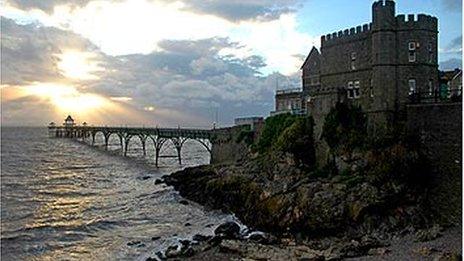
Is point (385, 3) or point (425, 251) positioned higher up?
point (385, 3)

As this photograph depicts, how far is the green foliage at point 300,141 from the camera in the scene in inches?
1224

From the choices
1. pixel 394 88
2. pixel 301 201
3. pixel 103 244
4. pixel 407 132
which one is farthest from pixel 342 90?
pixel 103 244

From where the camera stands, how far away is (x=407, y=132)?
25938mm

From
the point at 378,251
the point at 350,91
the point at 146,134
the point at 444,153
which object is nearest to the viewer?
the point at 378,251

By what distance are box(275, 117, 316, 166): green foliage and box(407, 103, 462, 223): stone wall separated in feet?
Answer: 24.1

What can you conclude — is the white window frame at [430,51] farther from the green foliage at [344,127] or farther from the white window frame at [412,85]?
the green foliage at [344,127]

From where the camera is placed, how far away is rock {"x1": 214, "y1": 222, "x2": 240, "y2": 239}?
79.8ft

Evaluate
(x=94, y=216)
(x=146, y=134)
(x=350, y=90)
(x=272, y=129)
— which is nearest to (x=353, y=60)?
(x=350, y=90)

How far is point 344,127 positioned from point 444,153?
646 centimetres

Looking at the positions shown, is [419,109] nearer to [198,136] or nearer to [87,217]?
[87,217]

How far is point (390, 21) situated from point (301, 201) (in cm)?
1072

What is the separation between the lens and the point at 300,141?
103ft

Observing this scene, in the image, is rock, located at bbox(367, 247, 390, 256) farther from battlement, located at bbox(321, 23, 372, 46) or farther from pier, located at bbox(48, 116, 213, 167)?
pier, located at bbox(48, 116, 213, 167)

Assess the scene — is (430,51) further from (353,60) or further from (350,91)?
(350,91)
